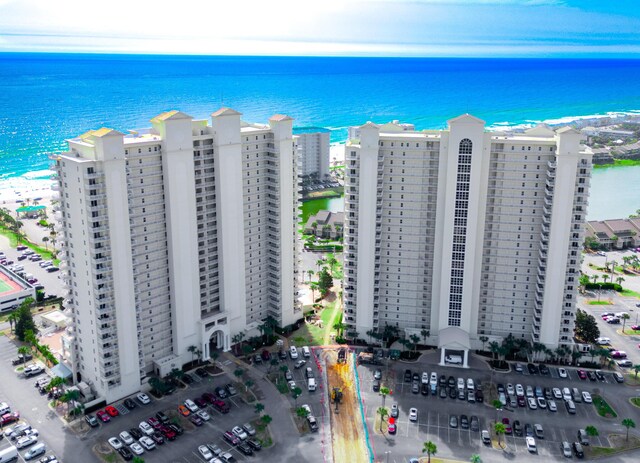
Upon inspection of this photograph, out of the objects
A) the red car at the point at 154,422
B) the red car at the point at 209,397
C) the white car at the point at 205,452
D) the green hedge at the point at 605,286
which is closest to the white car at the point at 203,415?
the red car at the point at 209,397

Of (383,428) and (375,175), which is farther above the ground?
(375,175)

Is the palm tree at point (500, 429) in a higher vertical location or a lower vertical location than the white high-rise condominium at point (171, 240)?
lower

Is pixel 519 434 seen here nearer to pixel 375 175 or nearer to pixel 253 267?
pixel 375 175

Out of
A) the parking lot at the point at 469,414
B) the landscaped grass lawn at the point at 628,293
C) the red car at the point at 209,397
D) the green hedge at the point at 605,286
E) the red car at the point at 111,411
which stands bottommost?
the parking lot at the point at 469,414

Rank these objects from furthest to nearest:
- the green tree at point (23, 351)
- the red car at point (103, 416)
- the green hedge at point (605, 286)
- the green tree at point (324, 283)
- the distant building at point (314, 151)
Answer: the distant building at point (314, 151), the green hedge at point (605, 286), the green tree at point (324, 283), the green tree at point (23, 351), the red car at point (103, 416)

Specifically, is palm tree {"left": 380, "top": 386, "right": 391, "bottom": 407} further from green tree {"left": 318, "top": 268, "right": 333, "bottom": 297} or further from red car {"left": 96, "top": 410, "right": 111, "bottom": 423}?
red car {"left": 96, "top": 410, "right": 111, "bottom": 423}

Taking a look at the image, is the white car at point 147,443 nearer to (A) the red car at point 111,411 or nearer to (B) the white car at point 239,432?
(A) the red car at point 111,411

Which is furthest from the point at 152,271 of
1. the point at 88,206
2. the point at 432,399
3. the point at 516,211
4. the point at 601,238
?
the point at 601,238
